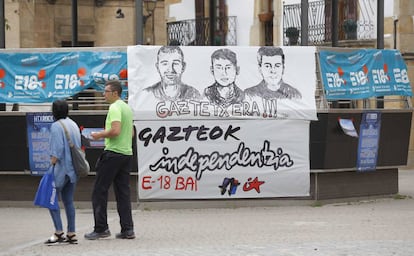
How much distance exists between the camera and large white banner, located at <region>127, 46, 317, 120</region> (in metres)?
15.4

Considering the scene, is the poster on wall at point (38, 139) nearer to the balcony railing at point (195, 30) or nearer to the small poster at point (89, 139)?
the small poster at point (89, 139)

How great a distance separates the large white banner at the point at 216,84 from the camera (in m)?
15.4

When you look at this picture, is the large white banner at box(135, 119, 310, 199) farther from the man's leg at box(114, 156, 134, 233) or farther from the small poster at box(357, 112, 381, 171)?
the man's leg at box(114, 156, 134, 233)

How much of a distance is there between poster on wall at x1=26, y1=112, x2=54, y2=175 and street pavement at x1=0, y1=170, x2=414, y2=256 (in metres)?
0.72

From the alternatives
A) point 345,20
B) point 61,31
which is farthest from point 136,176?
point 61,31

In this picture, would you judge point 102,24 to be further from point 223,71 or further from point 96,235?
point 96,235

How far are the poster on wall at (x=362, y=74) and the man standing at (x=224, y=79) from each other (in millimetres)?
1473

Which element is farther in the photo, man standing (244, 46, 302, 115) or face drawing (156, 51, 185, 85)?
man standing (244, 46, 302, 115)

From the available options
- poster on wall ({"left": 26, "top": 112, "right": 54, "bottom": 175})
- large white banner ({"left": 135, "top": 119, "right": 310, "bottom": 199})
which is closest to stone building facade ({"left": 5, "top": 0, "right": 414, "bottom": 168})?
large white banner ({"left": 135, "top": 119, "right": 310, "bottom": 199})

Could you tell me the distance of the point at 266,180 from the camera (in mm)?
15672

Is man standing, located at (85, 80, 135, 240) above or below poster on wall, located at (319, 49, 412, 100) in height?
below

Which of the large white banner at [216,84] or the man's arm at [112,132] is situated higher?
the large white banner at [216,84]

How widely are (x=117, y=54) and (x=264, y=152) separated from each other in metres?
2.73

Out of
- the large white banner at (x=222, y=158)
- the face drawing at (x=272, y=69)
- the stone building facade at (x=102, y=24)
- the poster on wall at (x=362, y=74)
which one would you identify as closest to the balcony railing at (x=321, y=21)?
the stone building facade at (x=102, y=24)
